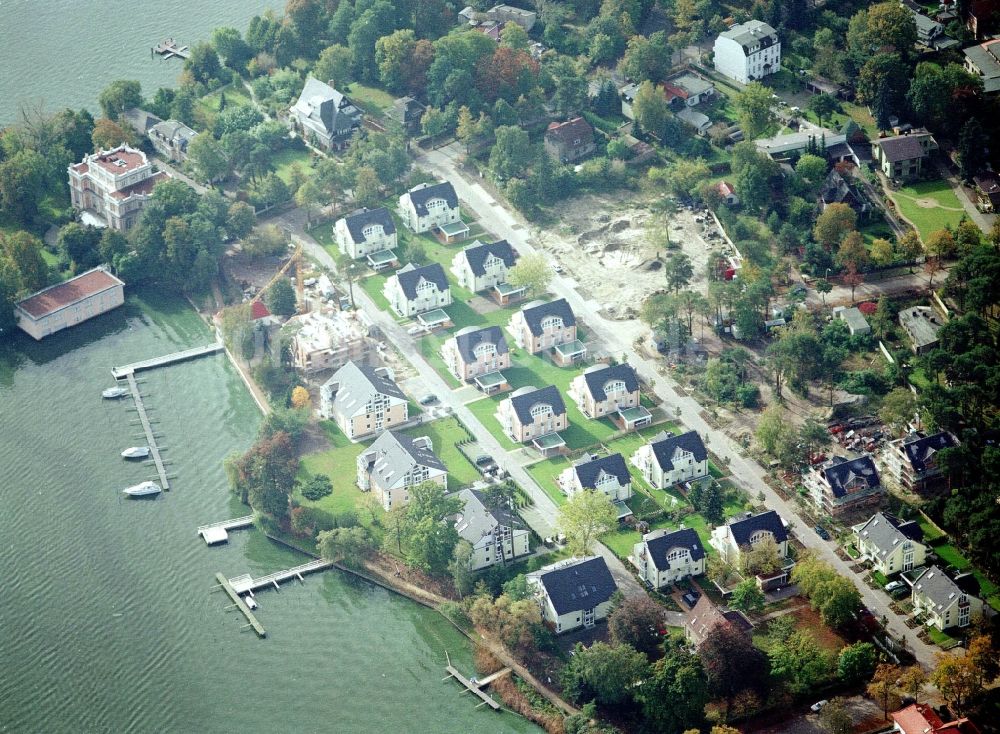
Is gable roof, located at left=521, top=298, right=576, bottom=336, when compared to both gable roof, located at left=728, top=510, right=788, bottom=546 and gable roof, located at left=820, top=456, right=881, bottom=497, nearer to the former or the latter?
gable roof, located at left=820, top=456, right=881, bottom=497

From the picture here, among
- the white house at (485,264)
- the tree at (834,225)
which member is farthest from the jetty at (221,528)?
the tree at (834,225)

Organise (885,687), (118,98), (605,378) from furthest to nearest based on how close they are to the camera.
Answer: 1. (118,98)
2. (605,378)
3. (885,687)

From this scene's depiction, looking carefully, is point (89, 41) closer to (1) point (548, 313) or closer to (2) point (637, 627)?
(1) point (548, 313)

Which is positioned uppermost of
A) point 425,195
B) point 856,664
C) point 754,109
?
point 425,195

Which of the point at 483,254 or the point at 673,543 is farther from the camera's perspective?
the point at 483,254

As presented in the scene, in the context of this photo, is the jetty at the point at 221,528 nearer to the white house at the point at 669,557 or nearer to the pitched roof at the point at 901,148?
the white house at the point at 669,557

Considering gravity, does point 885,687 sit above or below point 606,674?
below

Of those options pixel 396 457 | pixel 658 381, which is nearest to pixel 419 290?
pixel 658 381

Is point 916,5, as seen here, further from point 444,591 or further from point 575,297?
point 444,591

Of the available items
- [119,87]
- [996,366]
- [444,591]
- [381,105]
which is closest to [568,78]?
[381,105]
